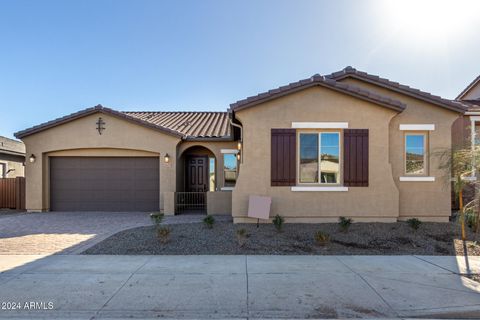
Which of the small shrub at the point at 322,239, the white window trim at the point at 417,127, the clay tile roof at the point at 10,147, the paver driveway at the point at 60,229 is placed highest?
the white window trim at the point at 417,127

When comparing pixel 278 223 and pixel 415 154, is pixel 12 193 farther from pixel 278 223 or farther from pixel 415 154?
pixel 415 154

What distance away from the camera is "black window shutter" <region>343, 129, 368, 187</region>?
907cm

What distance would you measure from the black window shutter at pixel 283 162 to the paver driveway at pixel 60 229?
4.83 metres

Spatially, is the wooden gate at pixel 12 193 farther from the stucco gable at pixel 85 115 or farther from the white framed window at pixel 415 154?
the white framed window at pixel 415 154

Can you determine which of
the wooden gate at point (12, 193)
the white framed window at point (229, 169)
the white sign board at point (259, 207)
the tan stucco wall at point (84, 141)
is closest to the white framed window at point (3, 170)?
the wooden gate at point (12, 193)

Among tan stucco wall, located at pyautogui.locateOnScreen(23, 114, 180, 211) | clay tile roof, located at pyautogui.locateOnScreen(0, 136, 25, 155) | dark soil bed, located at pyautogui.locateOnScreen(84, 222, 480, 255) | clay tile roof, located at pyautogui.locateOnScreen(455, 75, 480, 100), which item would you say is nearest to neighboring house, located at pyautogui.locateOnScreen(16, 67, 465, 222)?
dark soil bed, located at pyautogui.locateOnScreen(84, 222, 480, 255)

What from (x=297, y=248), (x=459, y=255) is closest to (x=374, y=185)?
(x=459, y=255)

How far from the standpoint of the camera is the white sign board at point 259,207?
8.75 m

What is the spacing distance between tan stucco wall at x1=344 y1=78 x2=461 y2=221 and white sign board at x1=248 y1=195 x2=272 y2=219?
14.6 ft

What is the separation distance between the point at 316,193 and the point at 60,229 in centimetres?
827

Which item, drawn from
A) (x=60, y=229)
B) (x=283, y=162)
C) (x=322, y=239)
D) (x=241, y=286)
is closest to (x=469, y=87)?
(x=283, y=162)

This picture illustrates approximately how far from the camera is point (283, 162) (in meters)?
9.11

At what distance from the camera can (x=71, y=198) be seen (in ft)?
43.1

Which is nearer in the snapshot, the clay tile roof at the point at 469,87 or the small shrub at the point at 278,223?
the small shrub at the point at 278,223
